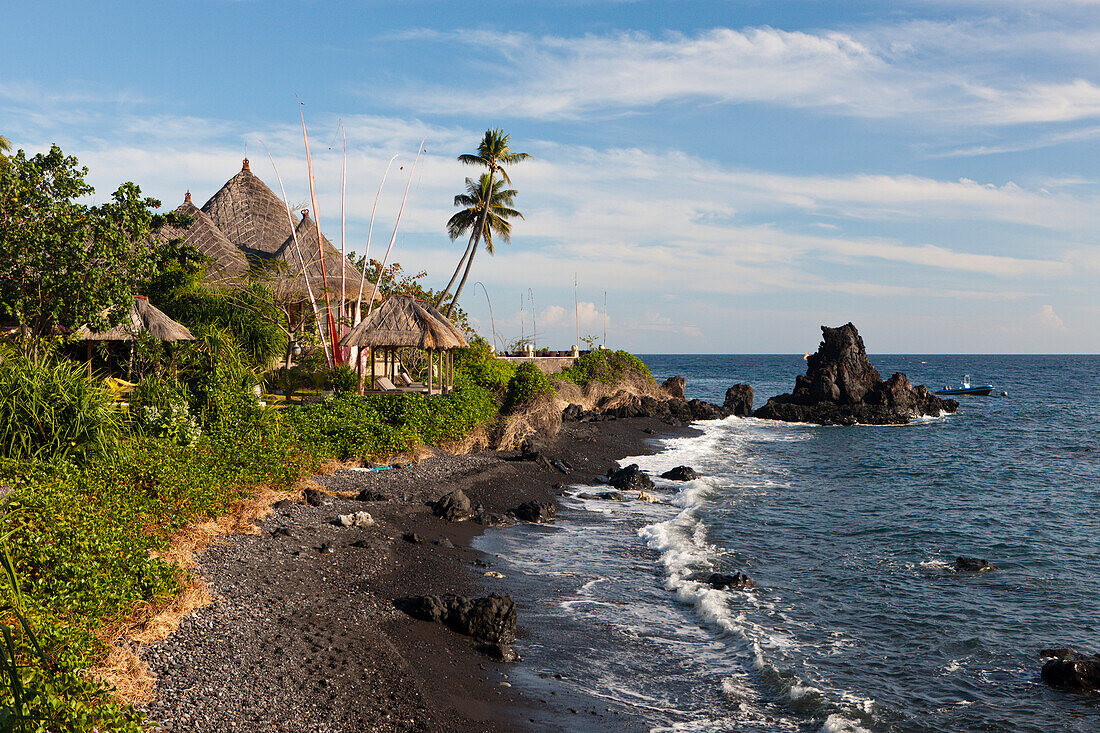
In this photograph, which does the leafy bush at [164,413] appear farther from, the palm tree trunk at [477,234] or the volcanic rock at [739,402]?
the volcanic rock at [739,402]

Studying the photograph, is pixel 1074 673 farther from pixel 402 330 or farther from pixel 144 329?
pixel 144 329

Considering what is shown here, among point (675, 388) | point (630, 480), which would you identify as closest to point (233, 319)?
point (630, 480)

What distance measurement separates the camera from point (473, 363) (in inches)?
1164

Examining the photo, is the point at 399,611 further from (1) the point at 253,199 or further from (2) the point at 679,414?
(2) the point at 679,414

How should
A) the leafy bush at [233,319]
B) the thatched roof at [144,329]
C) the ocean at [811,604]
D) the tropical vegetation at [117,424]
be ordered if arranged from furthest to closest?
the leafy bush at [233,319]
the thatched roof at [144,329]
the ocean at [811,604]
the tropical vegetation at [117,424]

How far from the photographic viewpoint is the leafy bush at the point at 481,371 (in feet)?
93.2

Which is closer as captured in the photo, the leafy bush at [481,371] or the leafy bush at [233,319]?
the leafy bush at [233,319]

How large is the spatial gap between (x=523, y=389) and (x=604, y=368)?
640 inches

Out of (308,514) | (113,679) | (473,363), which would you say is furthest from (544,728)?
(473,363)

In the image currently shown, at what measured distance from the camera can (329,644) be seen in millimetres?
8570

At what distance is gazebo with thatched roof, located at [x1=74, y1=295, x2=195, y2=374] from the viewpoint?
64.0 ft

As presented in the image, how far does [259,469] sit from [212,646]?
6180mm

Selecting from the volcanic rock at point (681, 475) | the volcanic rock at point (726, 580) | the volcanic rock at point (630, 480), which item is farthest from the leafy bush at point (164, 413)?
the volcanic rock at point (681, 475)

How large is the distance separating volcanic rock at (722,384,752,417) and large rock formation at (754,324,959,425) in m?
0.88
